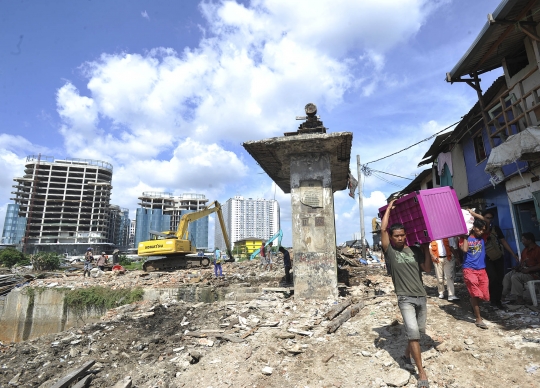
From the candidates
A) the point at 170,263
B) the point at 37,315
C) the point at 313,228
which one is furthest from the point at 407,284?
the point at 170,263

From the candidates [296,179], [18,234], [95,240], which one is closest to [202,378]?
[296,179]

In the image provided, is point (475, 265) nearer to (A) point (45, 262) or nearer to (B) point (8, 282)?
(B) point (8, 282)

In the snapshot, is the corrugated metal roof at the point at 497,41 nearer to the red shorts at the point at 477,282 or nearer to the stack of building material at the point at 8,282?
the red shorts at the point at 477,282

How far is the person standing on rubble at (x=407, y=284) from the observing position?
323cm

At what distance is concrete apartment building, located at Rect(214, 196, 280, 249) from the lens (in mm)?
73781

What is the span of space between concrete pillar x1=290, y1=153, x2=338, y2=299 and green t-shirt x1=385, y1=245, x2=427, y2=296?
3.14 meters

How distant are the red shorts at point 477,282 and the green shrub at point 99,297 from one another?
10.3 metres

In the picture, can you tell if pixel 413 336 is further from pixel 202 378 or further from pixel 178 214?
pixel 178 214

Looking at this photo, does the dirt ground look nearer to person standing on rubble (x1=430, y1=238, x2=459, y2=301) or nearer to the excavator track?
person standing on rubble (x1=430, y1=238, x2=459, y2=301)

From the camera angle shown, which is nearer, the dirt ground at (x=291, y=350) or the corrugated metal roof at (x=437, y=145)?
the dirt ground at (x=291, y=350)

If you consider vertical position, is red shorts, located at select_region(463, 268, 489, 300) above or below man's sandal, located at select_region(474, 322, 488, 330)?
above

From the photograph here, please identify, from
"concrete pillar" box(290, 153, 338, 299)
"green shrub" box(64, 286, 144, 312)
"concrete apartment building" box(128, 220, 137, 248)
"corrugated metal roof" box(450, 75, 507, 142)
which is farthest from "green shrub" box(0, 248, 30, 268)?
"concrete apartment building" box(128, 220, 137, 248)

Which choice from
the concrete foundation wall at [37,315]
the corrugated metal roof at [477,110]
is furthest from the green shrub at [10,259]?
the corrugated metal roof at [477,110]

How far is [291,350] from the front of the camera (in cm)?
417
